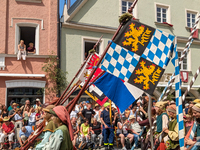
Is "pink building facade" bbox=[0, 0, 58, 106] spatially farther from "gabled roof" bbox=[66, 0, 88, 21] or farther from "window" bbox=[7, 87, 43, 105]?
"gabled roof" bbox=[66, 0, 88, 21]

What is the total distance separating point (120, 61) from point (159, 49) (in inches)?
29.9

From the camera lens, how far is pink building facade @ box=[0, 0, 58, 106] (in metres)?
12.9

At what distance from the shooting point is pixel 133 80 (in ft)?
14.5

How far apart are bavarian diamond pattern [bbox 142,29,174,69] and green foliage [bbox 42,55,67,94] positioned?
955cm

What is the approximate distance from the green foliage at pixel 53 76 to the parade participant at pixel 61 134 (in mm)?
10017

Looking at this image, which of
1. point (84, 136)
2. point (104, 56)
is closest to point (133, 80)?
point (104, 56)

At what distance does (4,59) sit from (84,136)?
6525 millimetres

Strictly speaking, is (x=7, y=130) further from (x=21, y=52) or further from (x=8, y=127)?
(x=21, y=52)

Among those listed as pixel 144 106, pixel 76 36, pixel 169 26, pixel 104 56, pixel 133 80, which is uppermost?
pixel 169 26

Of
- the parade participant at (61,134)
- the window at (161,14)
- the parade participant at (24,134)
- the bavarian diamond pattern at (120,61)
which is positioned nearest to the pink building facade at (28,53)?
the parade participant at (24,134)

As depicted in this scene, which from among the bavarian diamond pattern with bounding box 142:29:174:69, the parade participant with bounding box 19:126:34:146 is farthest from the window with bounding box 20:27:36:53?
the bavarian diamond pattern with bounding box 142:29:174:69

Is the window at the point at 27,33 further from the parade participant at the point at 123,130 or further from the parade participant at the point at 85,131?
the parade participant at the point at 123,130

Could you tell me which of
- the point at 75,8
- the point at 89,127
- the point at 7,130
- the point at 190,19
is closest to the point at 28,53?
the point at 75,8

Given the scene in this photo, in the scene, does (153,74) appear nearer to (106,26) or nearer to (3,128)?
(3,128)
